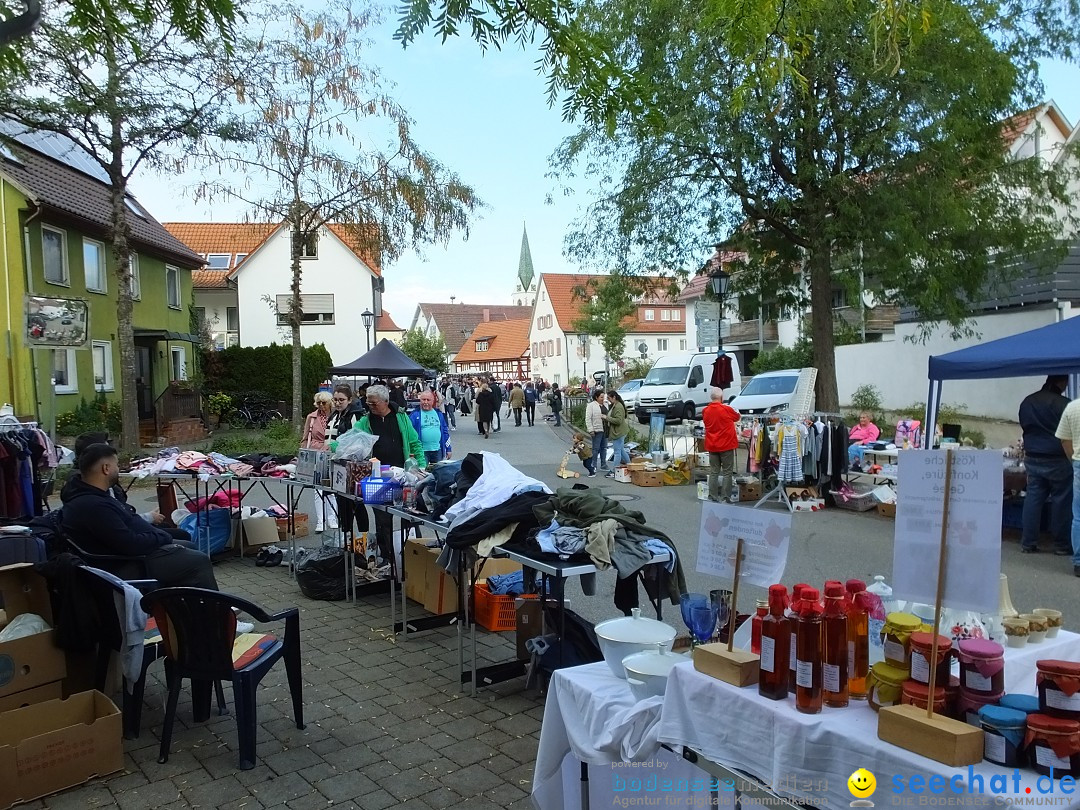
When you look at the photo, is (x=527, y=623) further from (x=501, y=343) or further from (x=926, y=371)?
(x=501, y=343)

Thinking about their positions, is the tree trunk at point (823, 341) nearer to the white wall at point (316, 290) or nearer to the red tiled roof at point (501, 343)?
the white wall at point (316, 290)

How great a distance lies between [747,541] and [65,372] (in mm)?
21579

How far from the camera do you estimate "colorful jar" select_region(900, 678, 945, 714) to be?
1996mm

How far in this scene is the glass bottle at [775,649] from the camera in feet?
7.25

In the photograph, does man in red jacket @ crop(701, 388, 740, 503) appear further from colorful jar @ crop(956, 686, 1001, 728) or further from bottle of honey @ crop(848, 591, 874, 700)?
colorful jar @ crop(956, 686, 1001, 728)

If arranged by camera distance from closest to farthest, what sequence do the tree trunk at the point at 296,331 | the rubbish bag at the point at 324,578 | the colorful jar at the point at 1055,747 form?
the colorful jar at the point at 1055,747 → the rubbish bag at the point at 324,578 → the tree trunk at the point at 296,331

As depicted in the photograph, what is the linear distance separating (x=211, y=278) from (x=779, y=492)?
36.5 m

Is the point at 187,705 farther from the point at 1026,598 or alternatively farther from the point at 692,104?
the point at 692,104

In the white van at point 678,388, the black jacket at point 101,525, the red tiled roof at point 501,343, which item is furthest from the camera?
the red tiled roof at point 501,343

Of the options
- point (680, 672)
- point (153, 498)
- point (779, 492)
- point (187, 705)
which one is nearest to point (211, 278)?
point (153, 498)

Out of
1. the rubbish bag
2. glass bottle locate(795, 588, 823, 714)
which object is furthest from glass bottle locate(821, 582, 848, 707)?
the rubbish bag

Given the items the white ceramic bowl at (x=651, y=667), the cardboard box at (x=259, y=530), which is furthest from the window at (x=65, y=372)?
the white ceramic bowl at (x=651, y=667)

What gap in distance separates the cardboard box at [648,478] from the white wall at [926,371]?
7.23m

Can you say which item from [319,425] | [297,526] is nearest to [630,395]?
[297,526]
